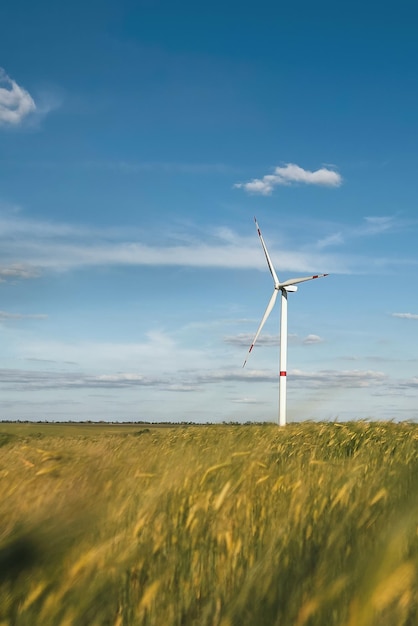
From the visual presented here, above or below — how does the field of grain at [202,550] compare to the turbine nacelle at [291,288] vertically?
below

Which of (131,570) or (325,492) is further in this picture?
(325,492)

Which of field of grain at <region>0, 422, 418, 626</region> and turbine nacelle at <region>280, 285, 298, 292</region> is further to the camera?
turbine nacelle at <region>280, 285, 298, 292</region>

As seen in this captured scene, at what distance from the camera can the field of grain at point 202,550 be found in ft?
7.37

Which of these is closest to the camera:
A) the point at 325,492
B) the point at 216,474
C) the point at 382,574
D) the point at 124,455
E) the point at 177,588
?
the point at 382,574

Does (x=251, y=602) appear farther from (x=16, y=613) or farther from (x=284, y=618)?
(x=16, y=613)

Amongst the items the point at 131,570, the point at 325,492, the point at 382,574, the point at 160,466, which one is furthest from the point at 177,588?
the point at 160,466

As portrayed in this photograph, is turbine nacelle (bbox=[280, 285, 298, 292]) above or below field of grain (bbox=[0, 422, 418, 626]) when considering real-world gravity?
above

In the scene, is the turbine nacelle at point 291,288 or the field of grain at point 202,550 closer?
the field of grain at point 202,550

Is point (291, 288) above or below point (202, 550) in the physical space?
above

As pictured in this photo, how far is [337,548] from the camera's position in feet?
9.25

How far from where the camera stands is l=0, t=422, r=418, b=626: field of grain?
7.37 ft

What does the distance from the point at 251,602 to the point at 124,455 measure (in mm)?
3912

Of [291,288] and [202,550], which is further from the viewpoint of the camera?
[291,288]

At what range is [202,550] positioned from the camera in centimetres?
337
